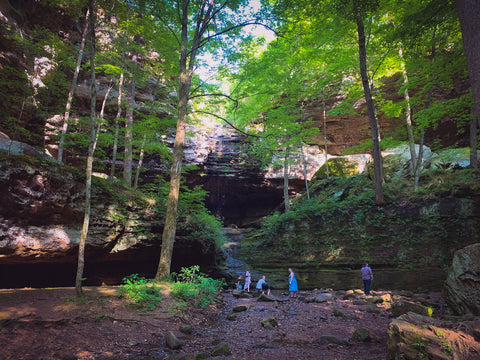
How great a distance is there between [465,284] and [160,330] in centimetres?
621

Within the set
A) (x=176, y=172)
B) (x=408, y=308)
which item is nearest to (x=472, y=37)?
(x=408, y=308)

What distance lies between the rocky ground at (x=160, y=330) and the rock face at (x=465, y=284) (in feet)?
4.55

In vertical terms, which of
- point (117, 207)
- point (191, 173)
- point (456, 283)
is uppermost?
point (191, 173)

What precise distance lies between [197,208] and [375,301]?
820 cm

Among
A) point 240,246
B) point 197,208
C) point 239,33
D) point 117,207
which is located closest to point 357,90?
point 239,33

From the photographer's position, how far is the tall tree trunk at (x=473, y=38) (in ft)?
13.0

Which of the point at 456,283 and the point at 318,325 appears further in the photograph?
the point at 318,325

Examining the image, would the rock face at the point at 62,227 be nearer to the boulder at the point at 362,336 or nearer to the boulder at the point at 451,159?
the boulder at the point at 362,336

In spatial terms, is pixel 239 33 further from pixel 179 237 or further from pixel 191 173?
pixel 191 173

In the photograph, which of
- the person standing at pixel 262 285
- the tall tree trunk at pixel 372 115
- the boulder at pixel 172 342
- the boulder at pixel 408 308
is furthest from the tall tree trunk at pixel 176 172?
the tall tree trunk at pixel 372 115

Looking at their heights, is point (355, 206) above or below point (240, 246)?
above

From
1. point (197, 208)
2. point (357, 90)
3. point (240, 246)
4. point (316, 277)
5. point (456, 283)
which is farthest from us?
point (240, 246)

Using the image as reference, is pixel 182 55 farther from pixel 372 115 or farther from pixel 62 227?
pixel 372 115

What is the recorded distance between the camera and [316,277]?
35.8 feet
